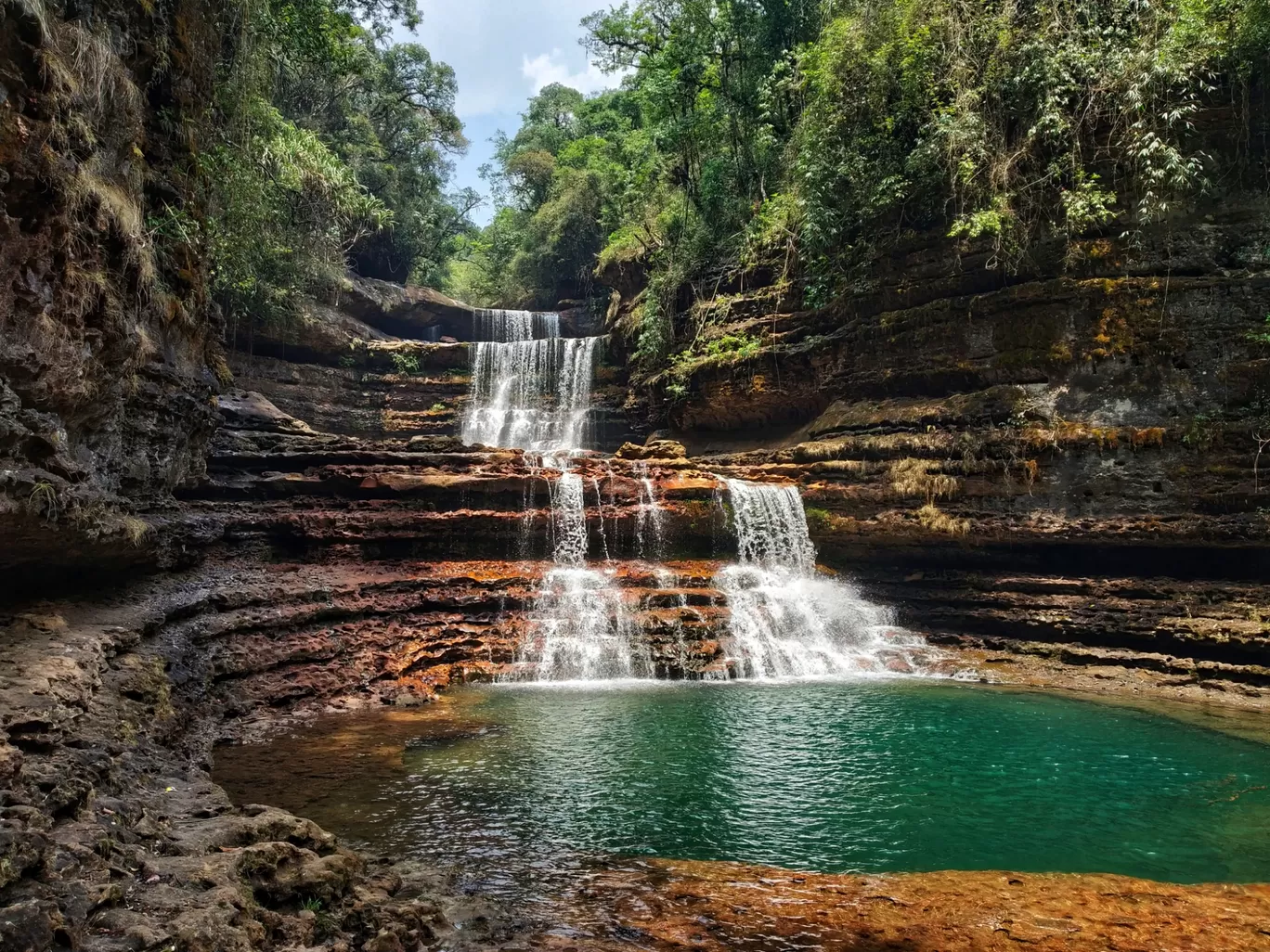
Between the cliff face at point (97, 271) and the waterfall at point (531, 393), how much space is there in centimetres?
1292

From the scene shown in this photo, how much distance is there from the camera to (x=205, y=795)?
5574mm

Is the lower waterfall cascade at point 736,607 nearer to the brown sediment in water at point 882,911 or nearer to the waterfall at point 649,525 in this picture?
the waterfall at point 649,525

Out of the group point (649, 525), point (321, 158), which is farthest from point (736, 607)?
point (321, 158)

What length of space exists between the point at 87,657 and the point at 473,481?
28.4 ft

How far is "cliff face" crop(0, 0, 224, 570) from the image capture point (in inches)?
228

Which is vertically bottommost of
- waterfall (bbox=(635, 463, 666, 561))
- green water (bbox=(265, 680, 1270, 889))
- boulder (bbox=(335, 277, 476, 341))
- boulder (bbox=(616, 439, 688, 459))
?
green water (bbox=(265, 680, 1270, 889))

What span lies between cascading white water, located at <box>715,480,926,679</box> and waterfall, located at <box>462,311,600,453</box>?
8.71m

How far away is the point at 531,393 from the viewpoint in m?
24.2

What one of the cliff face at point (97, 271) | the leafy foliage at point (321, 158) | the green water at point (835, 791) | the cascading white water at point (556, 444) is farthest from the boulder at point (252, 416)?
the green water at point (835, 791)

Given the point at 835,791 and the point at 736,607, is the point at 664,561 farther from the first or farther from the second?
the point at 835,791

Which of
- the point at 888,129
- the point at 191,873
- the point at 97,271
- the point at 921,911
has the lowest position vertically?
the point at 921,911

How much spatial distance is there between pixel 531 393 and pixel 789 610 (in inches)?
516

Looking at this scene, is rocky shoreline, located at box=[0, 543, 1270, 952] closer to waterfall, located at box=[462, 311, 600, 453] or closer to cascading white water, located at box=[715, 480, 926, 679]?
cascading white water, located at box=[715, 480, 926, 679]

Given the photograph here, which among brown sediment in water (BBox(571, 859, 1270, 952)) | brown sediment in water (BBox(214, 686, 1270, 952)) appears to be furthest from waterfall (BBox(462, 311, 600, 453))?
brown sediment in water (BBox(571, 859, 1270, 952))
